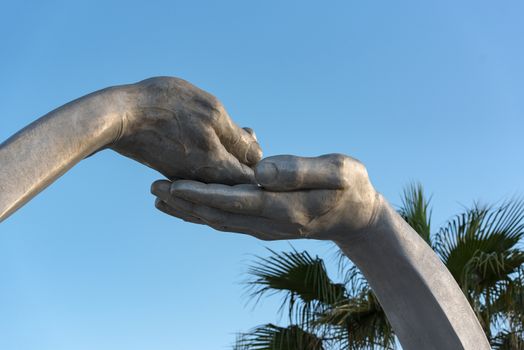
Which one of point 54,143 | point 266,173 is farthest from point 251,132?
point 54,143

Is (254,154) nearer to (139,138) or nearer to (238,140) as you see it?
(238,140)

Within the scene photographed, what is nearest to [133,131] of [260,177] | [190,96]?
[190,96]

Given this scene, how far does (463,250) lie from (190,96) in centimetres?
528

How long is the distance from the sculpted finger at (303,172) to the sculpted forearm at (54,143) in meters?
0.41

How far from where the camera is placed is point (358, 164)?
2.55 metres

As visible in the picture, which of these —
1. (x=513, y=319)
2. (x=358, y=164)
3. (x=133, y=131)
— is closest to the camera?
(x=133, y=131)

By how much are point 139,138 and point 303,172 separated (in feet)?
1.50

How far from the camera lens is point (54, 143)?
2.07m

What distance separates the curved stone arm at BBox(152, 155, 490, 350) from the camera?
2375mm

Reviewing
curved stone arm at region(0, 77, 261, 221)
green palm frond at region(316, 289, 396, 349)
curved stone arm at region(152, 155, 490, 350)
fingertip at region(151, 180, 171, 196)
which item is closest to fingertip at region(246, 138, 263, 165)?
curved stone arm at region(0, 77, 261, 221)

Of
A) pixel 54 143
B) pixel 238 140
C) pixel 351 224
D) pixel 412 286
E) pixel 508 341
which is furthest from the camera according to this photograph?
pixel 508 341

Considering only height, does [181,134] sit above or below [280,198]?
above

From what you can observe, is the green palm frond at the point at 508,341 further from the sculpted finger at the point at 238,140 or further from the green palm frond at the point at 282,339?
the sculpted finger at the point at 238,140

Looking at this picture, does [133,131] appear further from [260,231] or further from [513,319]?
[513,319]
